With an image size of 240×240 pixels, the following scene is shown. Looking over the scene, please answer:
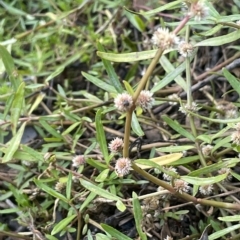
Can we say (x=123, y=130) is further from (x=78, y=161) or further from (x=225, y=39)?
(x=225, y=39)

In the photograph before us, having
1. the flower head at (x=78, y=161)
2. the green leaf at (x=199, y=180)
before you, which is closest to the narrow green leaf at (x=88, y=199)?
the flower head at (x=78, y=161)

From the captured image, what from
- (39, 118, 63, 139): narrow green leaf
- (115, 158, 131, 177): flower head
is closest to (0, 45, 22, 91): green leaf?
(39, 118, 63, 139): narrow green leaf

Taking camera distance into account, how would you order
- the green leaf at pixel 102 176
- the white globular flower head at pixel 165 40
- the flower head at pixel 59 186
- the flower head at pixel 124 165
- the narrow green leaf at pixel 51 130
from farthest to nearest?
the narrow green leaf at pixel 51 130 < the flower head at pixel 59 186 < the green leaf at pixel 102 176 < the flower head at pixel 124 165 < the white globular flower head at pixel 165 40

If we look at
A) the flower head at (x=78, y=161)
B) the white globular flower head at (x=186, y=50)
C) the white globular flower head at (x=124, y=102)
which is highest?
the white globular flower head at (x=124, y=102)

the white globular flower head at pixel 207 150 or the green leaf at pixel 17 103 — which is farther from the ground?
the green leaf at pixel 17 103

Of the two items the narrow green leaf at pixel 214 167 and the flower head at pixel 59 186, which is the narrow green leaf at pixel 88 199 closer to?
the flower head at pixel 59 186

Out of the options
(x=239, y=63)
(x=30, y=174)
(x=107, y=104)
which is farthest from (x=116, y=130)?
(x=239, y=63)

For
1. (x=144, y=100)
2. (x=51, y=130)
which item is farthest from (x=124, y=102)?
(x=51, y=130)

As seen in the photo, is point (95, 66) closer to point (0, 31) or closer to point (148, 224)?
point (0, 31)

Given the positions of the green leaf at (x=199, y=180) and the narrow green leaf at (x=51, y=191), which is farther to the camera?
the narrow green leaf at (x=51, y=191)
